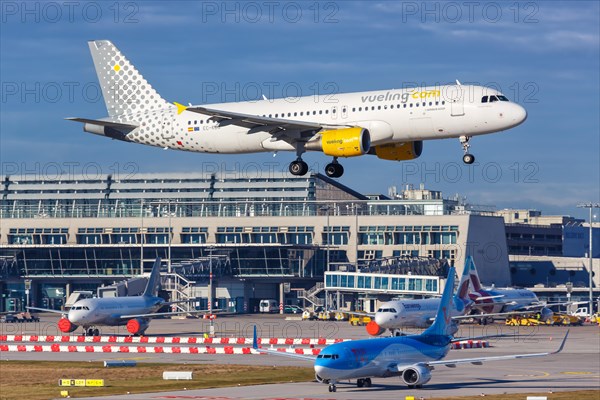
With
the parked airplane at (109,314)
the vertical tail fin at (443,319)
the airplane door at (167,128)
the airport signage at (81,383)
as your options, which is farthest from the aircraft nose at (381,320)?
the airport signage at (81,383)

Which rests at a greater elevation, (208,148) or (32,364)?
(208,148)

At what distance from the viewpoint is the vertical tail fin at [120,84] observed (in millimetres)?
93062

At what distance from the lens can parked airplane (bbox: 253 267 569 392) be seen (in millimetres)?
71688

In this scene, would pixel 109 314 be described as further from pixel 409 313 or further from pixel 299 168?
pixel 299 168

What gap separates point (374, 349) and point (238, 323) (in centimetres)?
8093

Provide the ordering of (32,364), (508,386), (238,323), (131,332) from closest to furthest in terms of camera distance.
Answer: (508,386) → (32,364) → (131,332) → (238,323)

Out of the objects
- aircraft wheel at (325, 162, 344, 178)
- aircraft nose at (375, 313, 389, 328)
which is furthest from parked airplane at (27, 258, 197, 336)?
aircraft wheel at (325, 162, 344, 178)

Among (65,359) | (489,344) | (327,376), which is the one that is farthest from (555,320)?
(327,376)

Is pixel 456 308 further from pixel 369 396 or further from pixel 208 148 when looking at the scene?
pixel 369 396

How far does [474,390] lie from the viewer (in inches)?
2820

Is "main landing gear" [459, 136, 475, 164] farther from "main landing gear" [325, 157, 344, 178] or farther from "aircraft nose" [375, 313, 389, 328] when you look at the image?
"aircraft nose" [375, 313, 389, 328]

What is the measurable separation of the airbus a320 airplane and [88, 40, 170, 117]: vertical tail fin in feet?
8.81

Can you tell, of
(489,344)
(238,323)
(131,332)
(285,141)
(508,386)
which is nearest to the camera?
(508,386)

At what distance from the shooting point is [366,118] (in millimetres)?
79438
